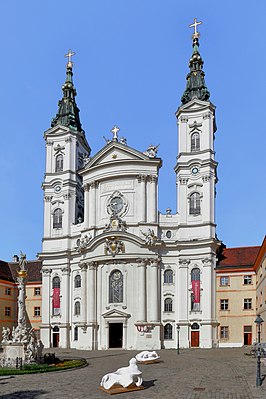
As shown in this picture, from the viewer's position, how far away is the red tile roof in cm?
6079

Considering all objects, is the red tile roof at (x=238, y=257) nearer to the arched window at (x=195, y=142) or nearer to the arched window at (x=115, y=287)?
the arched window at (x=115, y=287)

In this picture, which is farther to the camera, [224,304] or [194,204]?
[194,204]

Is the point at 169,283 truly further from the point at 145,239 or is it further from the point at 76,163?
the point at 76,163

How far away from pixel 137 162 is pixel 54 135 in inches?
599

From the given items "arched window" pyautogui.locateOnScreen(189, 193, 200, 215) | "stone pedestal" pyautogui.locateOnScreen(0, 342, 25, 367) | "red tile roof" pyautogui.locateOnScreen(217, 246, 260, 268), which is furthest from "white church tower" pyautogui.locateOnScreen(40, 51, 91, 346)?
"stone pedestal" pyautogui.locateOnScreen(0, 342, 25, 367)

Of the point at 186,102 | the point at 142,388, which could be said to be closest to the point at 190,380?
the point at 142,388

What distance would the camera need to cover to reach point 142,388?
74.6ft

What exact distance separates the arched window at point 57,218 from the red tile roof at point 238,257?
21.9 m

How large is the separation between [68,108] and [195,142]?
824 inches

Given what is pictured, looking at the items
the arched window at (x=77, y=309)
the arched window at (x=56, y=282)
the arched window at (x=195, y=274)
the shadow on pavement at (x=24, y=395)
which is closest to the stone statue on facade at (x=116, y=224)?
the arched window at (x=195, y=274)

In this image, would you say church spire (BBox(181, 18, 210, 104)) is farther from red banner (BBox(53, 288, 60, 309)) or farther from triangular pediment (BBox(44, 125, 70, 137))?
red banner (BBox(53, 288, 60, 309))

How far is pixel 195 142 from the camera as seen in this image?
6378 centimetres

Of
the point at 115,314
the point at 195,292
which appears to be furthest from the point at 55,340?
the point at 195,292

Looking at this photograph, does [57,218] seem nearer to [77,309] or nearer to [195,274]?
[77,309]
